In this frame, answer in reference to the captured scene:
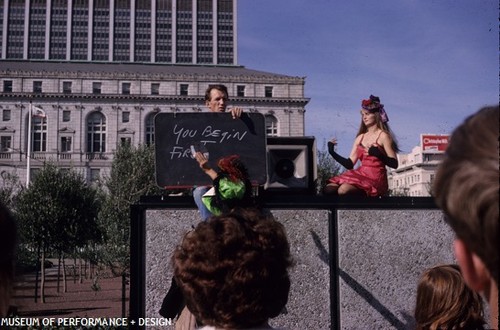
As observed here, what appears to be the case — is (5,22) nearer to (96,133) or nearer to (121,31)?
(121,31)

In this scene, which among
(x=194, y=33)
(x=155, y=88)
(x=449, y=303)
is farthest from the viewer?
(x=194, y=33)

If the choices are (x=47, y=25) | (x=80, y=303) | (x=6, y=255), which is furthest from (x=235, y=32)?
(x=6, y=255)

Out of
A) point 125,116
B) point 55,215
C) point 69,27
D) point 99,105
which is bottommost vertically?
point 55,215

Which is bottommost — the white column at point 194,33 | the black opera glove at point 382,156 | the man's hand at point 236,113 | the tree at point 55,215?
the tree at point 55,215

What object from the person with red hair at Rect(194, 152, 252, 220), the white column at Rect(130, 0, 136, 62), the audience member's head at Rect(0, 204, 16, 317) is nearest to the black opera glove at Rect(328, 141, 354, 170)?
the person with red hair at Rect(194, 152, 252, 220)

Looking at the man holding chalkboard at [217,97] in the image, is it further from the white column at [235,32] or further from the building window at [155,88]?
the white column at [235,32]

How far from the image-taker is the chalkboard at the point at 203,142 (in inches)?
187

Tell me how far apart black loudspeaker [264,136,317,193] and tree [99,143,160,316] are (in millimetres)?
17783

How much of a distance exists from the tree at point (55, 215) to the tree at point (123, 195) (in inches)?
46.9

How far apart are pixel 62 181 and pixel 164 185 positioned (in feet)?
83.9

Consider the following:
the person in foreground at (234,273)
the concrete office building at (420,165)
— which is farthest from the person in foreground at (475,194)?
the concrete office building at (420,165)

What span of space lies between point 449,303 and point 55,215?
25.4 metres

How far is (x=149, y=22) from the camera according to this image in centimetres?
11306

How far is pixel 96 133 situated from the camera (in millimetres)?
79688
